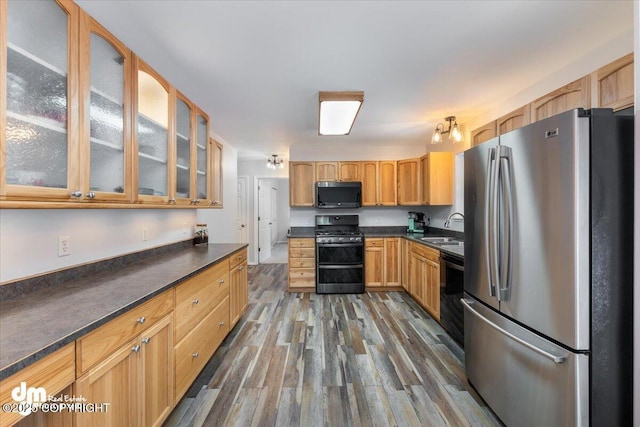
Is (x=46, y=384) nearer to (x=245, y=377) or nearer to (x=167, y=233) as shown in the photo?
(x=245, y=377)

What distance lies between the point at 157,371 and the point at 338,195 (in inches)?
138

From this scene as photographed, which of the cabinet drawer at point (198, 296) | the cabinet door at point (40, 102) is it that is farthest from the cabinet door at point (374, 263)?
the cabinet door at point (40, 102)

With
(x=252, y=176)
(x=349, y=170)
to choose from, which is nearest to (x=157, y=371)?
(x=349, y=170)

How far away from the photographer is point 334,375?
2076 mm

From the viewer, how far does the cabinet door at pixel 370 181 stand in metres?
4.55

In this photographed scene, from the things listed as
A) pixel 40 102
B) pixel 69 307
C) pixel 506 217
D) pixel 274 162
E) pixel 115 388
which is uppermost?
pixel 274 162

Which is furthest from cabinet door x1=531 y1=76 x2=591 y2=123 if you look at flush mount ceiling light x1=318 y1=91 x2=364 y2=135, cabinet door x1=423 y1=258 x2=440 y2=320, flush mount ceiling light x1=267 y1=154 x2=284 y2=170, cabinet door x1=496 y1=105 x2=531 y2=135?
flush mount ceiling light x1=267 y1=154 x2=284 y2=170

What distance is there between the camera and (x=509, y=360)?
1478 mm

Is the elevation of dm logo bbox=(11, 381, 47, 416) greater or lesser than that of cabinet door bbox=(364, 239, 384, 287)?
greater

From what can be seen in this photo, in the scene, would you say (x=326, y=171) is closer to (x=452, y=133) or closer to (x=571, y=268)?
(x=452, y=133)

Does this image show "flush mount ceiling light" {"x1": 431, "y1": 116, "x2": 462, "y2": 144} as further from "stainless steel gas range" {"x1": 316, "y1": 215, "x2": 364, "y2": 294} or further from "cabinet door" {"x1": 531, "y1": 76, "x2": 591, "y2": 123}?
"stainless steel gas range" {"x1": 316, "y1": 215, "x2": 364, "y2": 294}

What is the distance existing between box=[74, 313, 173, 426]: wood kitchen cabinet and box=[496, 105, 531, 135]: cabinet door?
300cm

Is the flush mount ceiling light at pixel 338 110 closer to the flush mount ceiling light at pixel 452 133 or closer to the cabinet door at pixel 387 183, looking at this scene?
the flush mount ceiling light at pixel 452 133

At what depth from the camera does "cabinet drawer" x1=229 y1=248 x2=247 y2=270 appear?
8.57 ft
